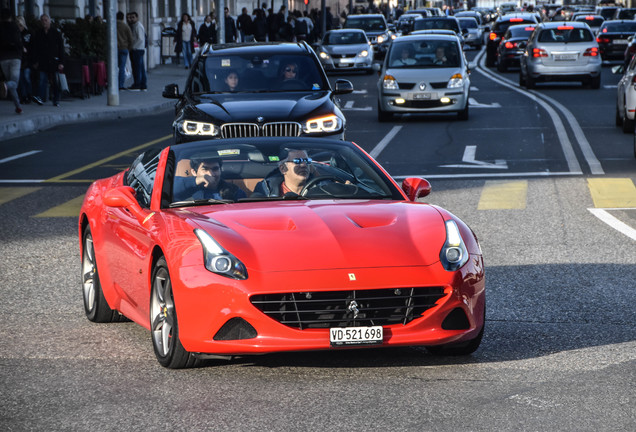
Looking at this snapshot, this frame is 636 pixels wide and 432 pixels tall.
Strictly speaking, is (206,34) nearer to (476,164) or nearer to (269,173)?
(476,164)

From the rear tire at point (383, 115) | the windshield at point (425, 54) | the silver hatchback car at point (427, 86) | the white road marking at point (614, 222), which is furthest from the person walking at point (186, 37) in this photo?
the white road marking at point (614, 222)

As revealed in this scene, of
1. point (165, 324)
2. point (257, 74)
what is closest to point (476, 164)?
point (257, 74)

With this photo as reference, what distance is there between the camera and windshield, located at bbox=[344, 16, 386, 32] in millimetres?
56594

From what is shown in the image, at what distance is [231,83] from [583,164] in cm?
492

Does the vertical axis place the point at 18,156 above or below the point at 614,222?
below

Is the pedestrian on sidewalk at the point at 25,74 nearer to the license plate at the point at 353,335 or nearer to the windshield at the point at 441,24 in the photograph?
the license plate at the point at 353,335

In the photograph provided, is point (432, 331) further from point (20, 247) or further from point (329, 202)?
point (20, 247)

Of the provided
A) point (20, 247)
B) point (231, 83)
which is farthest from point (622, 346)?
point (231, 83)

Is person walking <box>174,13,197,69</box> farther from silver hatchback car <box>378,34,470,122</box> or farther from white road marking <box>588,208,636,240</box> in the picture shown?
white road marking <box>588,208,636,240</box>

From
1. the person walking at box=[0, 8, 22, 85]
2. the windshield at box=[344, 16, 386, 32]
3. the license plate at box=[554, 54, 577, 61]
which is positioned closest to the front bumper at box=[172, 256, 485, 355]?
the person walking at box=[0, 8, 22, 85]

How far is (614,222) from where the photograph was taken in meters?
12.7

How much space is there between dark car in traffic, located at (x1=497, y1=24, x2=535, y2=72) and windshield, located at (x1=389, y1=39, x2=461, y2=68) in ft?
56.1

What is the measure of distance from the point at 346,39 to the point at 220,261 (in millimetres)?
40755

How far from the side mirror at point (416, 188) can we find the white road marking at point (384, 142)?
11.6 metres
